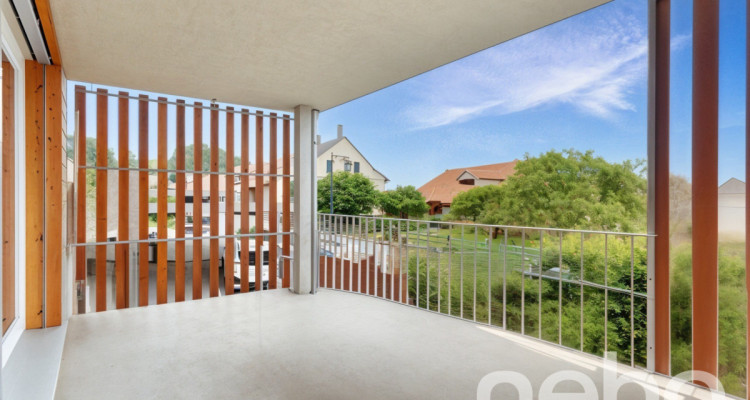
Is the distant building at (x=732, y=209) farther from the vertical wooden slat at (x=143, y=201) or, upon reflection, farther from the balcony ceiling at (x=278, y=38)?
the vertical wooden slat at (x=143, y=201)

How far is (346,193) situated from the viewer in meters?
17.8

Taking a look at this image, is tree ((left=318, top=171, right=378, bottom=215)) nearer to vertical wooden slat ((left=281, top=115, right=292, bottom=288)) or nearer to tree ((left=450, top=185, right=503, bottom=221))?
tree ((left=450, top=185, right=503, bottom=221))

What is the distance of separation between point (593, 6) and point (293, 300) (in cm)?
406

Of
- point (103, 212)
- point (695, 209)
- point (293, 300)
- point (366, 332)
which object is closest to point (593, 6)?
point (695, 209)

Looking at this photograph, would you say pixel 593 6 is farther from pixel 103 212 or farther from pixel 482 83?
pixel 482 83

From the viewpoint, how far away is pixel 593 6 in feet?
7.89

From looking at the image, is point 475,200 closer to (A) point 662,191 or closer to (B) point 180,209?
(B) point 180,209

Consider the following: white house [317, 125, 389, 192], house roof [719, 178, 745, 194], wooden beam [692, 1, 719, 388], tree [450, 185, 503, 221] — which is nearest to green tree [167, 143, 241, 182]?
wooden beam [692, 1, 719, 388]

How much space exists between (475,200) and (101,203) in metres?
14.4

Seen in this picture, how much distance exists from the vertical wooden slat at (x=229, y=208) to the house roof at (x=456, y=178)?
44.2 ft

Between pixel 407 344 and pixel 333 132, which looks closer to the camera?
pixel 407 344

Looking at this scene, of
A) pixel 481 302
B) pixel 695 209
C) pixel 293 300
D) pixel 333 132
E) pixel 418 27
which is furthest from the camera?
pixel 333 132

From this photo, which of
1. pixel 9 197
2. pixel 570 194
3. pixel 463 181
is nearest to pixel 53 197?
pixel 9 197

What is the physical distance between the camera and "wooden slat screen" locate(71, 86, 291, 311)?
402 centimetres
